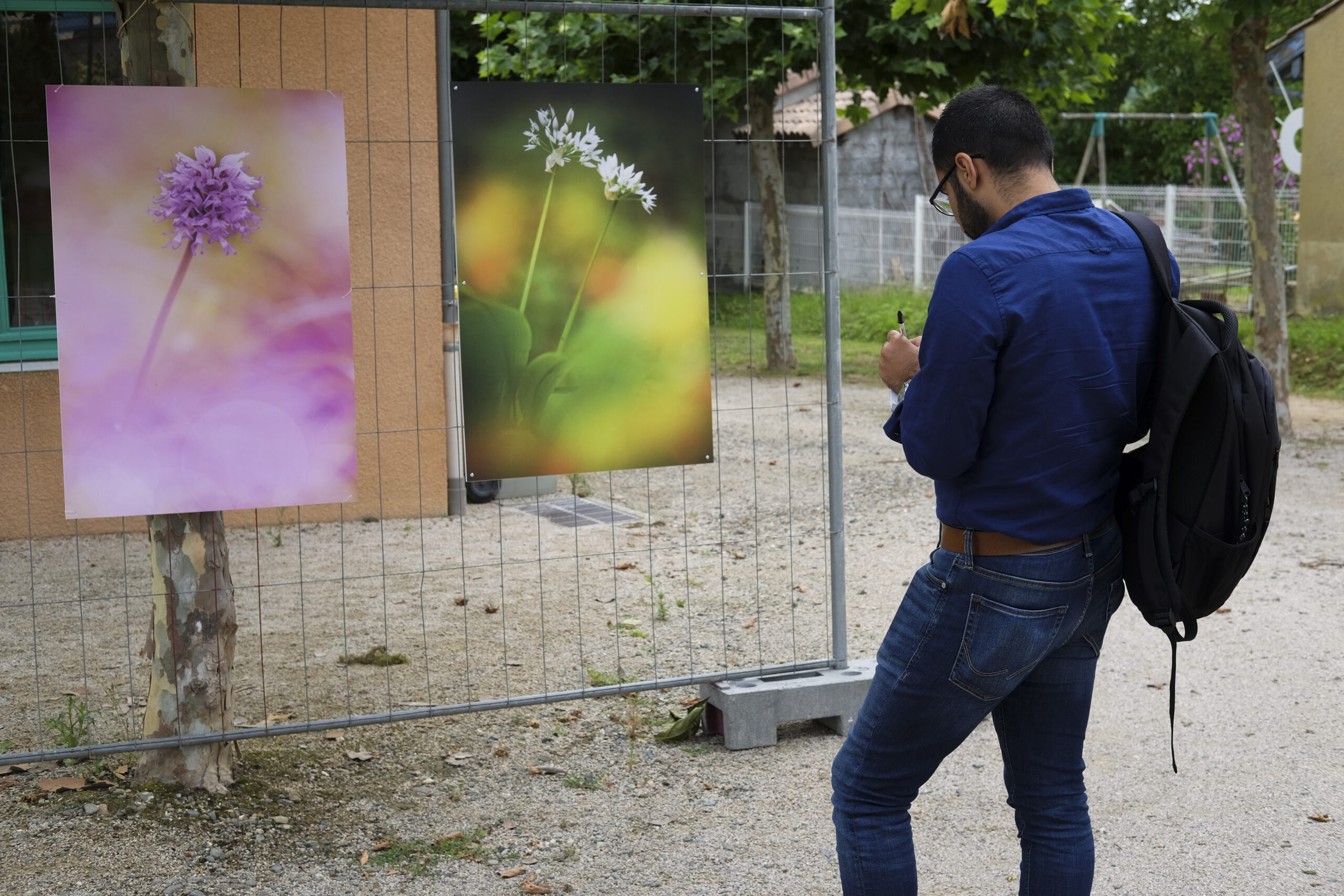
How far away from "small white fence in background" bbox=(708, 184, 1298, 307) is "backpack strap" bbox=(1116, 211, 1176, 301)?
642 inches

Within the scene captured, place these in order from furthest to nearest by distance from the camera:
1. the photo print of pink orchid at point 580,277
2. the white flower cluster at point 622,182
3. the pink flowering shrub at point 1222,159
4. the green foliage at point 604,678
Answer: the pink flowering shrub at point 1222,159, the green foliage at point 604,678, the white flower cluster at point 622,182, the photo print of pink orchid at point 580,277

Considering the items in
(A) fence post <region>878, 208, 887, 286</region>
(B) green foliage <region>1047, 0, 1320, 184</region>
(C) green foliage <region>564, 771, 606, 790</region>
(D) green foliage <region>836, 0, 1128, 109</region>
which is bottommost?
(C) green foliage <region>564, 771, 606, 790</region>

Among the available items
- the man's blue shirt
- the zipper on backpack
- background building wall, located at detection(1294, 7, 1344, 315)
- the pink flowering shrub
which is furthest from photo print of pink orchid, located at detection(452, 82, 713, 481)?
the pink flowering shrub

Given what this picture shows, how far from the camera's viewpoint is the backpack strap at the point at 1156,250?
2.35 metres

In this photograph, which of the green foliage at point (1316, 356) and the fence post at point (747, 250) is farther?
the green foliage at point (1316, 356)

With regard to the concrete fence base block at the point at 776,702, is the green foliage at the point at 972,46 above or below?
above

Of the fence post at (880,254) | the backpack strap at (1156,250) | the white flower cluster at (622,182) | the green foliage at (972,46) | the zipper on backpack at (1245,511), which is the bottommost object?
the zipper on backpack at (1245,511)

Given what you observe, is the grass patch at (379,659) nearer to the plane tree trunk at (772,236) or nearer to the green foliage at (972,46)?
the green foliage at (972,46)

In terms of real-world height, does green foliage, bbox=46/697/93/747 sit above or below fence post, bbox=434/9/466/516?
below

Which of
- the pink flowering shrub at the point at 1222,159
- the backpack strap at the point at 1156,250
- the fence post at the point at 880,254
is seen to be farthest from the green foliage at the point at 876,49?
the pink flowering shrub at the point at 1222,159

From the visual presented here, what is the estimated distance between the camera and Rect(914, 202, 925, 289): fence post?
21.2 m

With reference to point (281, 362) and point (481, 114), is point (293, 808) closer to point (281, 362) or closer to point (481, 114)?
point (281, 362)

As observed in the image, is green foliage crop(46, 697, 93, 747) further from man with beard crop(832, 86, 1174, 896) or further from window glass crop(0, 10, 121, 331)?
window glass crop(0, 10, 121, 331)

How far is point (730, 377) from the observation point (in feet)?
50.4
